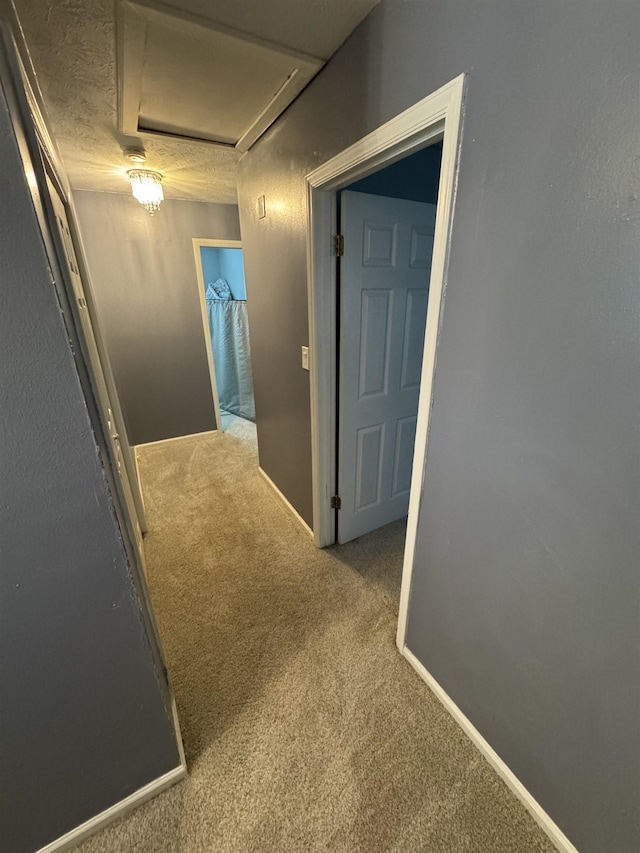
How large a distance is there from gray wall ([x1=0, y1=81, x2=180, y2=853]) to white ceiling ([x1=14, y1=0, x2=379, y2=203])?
94 centimetres

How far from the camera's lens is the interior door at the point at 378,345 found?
1621mm

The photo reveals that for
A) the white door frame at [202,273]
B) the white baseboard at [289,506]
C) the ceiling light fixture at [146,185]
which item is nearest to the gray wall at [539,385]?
the white baseboard at [289,506]

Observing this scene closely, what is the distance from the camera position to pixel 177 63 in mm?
1232

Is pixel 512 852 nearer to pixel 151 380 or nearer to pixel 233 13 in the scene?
pixel 233 13

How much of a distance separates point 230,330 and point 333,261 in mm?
3033

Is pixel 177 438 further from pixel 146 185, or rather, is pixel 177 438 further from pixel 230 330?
pixel 146 185

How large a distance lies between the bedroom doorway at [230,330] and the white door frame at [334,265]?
2.48m

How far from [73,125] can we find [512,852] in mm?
3270

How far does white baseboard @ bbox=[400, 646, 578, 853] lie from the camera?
3.19 ft

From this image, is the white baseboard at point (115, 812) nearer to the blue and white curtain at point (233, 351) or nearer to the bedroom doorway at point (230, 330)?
the bedroom doorway at point (230, 330)

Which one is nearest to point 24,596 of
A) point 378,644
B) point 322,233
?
point 378,644

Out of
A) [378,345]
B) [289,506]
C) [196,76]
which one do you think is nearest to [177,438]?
[289,506]

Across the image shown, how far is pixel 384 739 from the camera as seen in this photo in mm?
1204

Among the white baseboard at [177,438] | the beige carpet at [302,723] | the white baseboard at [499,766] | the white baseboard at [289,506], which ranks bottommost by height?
the beige carpet at [302,723]
